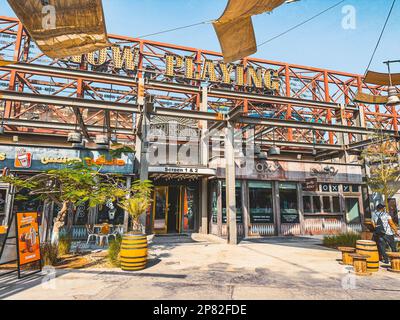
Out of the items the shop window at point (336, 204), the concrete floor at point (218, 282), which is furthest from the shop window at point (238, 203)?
the shop window at point (336, 204)

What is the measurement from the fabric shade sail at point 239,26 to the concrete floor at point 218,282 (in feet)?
21.7

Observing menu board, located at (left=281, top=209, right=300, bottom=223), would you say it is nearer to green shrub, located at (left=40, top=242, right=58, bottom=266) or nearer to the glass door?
the glass door

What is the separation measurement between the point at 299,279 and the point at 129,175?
8954mm

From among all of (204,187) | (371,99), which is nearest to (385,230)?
(204,187)

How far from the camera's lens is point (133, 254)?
638cm

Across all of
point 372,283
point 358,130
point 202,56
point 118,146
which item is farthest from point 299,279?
point 202,56

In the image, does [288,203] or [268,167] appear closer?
[268,167]

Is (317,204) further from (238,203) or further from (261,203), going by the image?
(238,203)

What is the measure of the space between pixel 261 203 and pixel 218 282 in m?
9.46

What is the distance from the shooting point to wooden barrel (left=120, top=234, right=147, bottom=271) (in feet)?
20.9

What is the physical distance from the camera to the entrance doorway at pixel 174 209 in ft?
46.6

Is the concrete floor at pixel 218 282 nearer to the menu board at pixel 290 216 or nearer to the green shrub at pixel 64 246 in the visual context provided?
the green shrub at pixel 64 246

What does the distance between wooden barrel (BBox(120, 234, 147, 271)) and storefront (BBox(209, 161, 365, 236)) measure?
7184 millimetres

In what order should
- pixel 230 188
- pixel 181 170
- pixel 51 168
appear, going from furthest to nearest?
pixel 181 170, pixel 230 188, pixel 51 168
